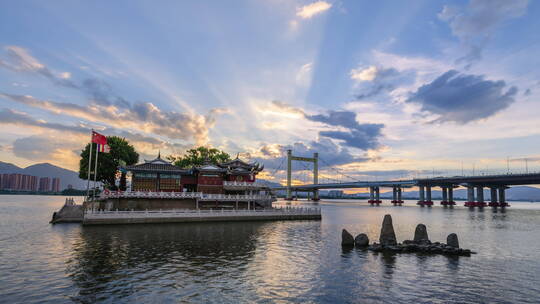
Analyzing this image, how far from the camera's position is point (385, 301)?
1719cm

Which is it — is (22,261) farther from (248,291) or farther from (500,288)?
(500,288)

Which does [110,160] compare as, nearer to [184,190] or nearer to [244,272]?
[184,190]

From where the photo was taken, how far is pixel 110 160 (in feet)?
232

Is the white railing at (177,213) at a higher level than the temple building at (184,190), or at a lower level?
lower

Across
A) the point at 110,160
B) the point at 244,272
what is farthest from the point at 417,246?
the point at 110,160

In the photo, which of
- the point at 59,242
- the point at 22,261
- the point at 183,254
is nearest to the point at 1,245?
the point at 59,242

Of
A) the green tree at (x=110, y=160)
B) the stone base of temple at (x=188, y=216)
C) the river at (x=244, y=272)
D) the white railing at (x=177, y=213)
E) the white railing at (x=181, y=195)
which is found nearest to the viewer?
the river at (x=244, y=272)

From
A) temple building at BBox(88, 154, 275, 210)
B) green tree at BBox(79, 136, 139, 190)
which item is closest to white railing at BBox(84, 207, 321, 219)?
temple building at BBox(88, 154, 275, 210)

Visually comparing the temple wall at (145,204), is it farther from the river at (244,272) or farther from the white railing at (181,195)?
the river at (244,272)

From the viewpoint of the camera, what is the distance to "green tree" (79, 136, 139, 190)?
6912 cm

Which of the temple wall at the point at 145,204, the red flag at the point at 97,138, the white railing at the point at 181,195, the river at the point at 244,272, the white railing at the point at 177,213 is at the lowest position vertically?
the river at the point at 244,272

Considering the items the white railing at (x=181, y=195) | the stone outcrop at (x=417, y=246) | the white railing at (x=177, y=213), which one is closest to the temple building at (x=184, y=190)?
the white railing at (x=181, y=195)

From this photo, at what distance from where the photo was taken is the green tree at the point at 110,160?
69.1 m

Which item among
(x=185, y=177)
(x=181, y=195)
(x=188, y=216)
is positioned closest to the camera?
(x=188, y=216)
